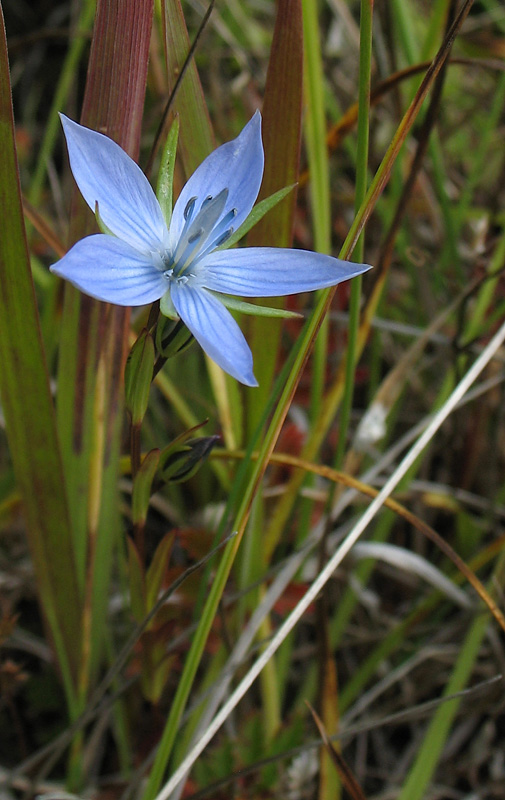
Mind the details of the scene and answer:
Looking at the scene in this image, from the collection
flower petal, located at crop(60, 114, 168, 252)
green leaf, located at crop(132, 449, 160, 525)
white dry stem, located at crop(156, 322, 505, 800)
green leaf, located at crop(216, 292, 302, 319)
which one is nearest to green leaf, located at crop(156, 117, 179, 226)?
flower petal, located at crop(60, 114, 168, 252)

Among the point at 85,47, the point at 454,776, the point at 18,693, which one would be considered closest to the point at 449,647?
the point at 454,776

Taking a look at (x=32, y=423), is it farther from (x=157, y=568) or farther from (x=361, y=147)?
(x=361, y=147)

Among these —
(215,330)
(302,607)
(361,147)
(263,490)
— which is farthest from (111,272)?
(263,490)

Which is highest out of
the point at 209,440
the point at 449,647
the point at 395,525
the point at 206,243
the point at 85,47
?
the point at 85,47

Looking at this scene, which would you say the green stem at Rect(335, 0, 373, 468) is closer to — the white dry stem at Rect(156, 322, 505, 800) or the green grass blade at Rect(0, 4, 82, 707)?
the white dry stem at Rect(156, 322, 505, 800)

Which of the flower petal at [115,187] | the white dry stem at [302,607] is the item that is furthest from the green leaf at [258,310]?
the white dry stem at [302,607]

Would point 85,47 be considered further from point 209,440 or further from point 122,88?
point 209,440

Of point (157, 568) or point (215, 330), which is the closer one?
Result: point (215, 330)
